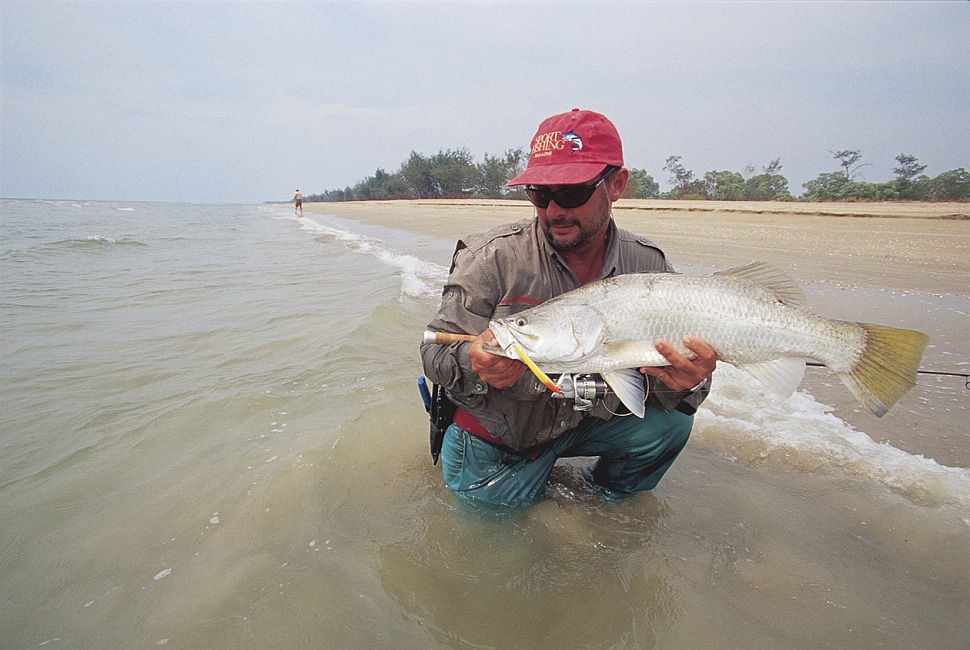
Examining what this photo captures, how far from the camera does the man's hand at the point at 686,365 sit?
2098 mm

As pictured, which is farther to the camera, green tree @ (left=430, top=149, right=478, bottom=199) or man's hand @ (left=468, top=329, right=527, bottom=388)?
green tree @ (left=430, top=149, right=478, bottom=199)

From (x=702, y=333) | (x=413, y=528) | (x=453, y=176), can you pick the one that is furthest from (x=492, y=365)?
(x=453, y=176)

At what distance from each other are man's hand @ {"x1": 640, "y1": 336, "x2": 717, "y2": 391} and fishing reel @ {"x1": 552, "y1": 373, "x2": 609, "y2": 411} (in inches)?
8.3

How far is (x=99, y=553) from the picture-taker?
2.48 meters

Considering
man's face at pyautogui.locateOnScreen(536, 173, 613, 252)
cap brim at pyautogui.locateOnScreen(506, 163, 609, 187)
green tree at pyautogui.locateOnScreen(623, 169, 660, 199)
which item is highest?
cap brim at pyautogui.locateOnScreen(506, 163, 609, 187)

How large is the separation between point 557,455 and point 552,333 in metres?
0.94

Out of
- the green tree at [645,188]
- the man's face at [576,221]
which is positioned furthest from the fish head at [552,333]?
the green tree at [645,188]

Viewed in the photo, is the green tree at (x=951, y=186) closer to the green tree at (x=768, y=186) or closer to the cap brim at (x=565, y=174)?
the green tree at (x=768, y=186)

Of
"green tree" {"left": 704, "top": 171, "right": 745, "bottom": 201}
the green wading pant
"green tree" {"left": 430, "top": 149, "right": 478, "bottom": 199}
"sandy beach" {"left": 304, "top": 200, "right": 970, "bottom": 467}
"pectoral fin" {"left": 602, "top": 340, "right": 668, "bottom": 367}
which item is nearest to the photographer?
"pectoral fin" {"left": 602, "top": 340, "right": 668, "bottom": 367}

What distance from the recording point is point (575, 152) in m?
2.24

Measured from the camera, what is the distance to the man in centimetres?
223

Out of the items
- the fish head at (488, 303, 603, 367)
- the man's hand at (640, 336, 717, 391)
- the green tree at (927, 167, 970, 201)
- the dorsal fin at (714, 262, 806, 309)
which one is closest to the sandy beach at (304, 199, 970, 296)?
the dorsal fin at (714, 262, 806, 309)

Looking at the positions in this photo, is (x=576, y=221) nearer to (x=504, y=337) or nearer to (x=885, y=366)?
(x=504, y=337)

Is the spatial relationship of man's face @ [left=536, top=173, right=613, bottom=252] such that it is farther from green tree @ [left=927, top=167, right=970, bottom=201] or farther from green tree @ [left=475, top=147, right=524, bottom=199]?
green tree @ [left=475, top=147, right=524, bottom=199]
